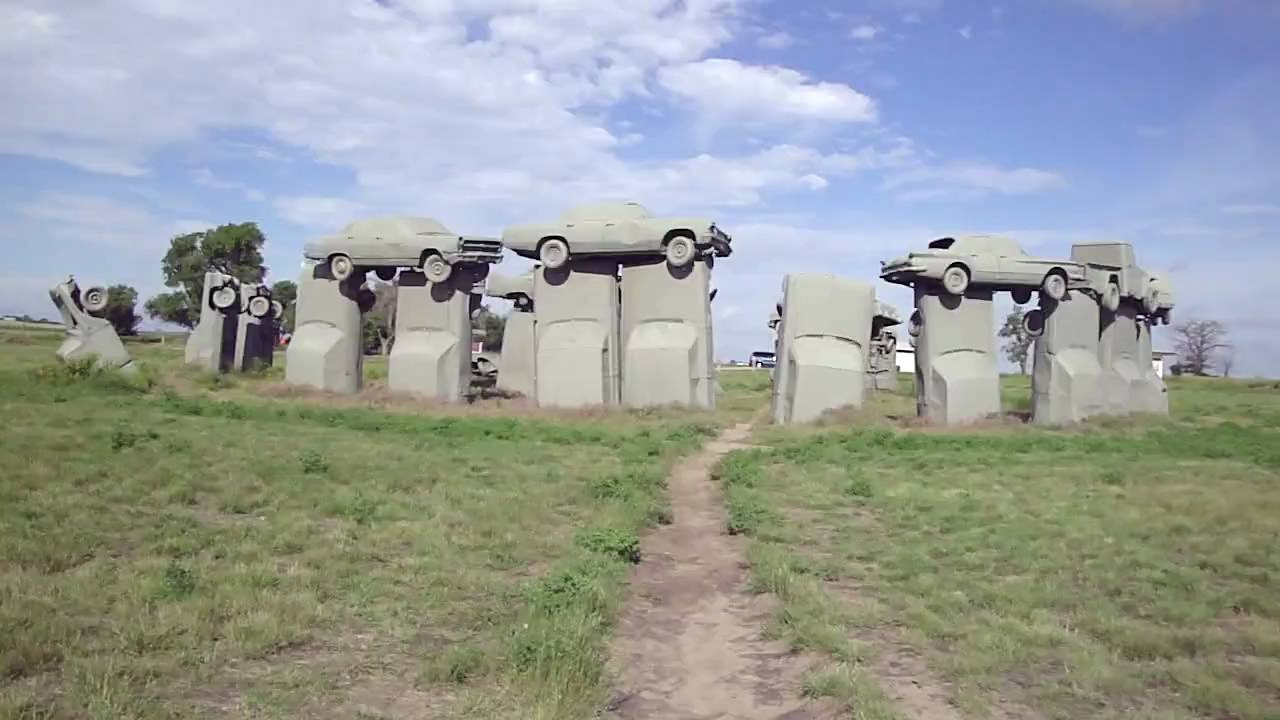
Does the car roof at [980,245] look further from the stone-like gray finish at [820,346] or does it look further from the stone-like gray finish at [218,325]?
the stone-like gray finish at [218,325]

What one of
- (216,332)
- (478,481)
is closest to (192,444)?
(478,481)

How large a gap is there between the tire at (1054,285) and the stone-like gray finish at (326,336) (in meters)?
17.5

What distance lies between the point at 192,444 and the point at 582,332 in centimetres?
1099

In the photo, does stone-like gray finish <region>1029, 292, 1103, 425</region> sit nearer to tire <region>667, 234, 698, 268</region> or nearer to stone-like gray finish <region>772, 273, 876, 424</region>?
stone-like gray finish <region>772, 273, 876, 424</region>

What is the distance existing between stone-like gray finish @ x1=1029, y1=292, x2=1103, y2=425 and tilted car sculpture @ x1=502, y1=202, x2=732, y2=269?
7943mm

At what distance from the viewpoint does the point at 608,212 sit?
79.5 ft

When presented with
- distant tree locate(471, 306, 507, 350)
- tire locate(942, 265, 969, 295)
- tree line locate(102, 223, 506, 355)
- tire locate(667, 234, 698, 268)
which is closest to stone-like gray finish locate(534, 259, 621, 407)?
tire locate(667, 234, 698, 268)

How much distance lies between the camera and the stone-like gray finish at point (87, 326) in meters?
28.0

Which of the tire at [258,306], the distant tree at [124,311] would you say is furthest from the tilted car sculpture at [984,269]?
the distant tree at [124,311]

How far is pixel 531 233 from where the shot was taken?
79.9 feet

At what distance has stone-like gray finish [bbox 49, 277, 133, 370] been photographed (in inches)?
1104

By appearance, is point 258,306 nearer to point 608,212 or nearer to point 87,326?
point 87,326

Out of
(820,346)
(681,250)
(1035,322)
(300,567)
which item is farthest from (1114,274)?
(300,567)

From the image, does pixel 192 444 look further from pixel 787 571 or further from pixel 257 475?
pixel 787 571
